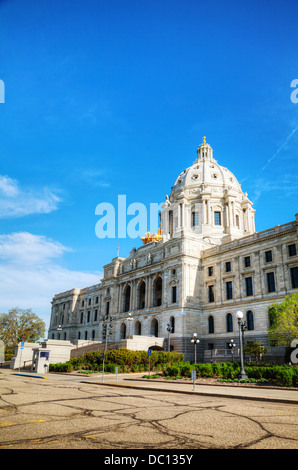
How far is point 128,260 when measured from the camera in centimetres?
6681

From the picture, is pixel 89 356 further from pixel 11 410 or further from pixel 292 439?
pixel 292 439

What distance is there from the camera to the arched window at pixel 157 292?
5823 centimetres

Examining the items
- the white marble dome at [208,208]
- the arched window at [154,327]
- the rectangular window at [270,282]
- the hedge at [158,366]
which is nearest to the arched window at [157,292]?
the arched window at [154,327]

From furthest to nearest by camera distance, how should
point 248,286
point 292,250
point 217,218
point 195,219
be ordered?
point 195,219
point 217,218
point 248,286
point 292,250

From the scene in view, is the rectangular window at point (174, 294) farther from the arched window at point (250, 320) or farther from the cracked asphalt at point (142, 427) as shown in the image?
the cracked asphalt at point (142, 427)

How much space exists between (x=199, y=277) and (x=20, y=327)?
139 feet

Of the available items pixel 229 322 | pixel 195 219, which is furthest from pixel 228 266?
pixel 195 219

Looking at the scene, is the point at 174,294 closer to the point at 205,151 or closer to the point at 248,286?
the point at 248,286

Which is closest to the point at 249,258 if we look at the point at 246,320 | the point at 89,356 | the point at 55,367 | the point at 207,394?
the point at 246,320

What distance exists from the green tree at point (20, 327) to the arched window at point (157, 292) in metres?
29.5

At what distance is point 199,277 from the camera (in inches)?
2083

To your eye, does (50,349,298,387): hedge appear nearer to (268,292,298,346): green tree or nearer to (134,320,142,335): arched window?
(268,292,298,346): green tree

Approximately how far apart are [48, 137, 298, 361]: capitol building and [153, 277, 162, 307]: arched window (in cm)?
19

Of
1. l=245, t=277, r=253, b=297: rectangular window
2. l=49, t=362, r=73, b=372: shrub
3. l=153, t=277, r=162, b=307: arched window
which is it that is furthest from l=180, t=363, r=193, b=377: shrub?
l=153, t=277, r=162, b=307: arched window
